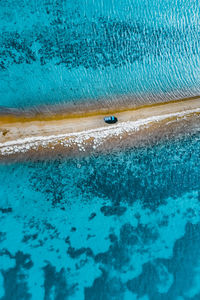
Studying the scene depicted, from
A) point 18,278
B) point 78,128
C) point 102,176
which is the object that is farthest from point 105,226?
point 78,128

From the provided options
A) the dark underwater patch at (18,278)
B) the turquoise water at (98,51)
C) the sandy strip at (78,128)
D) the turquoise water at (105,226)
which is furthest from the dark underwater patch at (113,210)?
the turquoise water at (98,51)

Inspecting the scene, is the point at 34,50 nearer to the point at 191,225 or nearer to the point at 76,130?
the point at 76,130

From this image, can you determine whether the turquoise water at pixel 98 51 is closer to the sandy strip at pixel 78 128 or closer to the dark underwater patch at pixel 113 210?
the sandy strip at pixel 78 128

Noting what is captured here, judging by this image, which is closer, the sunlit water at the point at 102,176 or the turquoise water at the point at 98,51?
the sunlit water at the point at 102,176

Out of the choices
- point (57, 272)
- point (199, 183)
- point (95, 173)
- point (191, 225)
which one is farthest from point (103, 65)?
point (57, 272)

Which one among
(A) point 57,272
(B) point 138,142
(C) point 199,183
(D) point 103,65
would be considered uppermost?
(D) point 103,65
